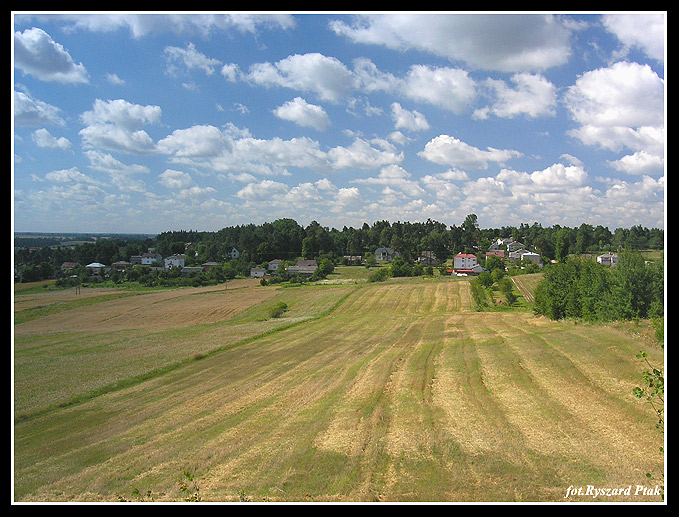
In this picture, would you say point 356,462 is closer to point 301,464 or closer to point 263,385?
point 301,464

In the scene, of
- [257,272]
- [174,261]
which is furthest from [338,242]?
[174,261]

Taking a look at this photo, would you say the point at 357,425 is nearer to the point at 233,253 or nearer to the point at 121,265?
the point at 121,265

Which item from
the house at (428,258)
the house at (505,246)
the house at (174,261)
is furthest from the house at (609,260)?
the house at (505,246)

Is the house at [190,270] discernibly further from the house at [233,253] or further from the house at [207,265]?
the house at [233,253]

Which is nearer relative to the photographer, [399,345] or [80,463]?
[80,463]
